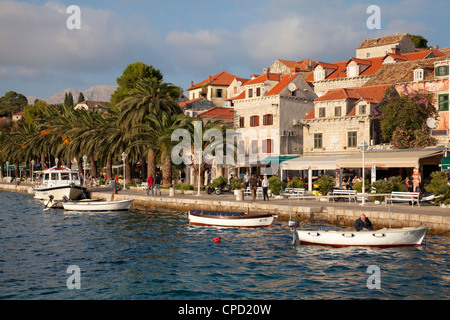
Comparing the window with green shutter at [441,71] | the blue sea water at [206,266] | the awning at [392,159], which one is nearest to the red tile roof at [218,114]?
the window with green shutter at [441,71]

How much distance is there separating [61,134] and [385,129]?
48.2 meters

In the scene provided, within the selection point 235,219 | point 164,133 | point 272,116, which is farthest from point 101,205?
point 272,116

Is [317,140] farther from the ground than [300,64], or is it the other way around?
[300,64]

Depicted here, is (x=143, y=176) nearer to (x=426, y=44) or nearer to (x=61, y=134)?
(x=61, y=134)

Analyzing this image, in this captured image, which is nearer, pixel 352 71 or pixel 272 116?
pixel 272 116

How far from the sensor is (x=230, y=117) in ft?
226

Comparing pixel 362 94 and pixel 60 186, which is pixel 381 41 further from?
pixel 60 186

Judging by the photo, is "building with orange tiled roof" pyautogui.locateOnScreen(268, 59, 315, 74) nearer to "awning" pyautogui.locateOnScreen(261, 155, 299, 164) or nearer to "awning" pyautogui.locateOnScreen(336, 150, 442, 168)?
"awning" pyautogui.locateOnScreen(261, 155, 299, 164)

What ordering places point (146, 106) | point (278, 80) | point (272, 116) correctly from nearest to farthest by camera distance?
1. point (146, 106)
2. point (272, 116)
3. point (278, 80)

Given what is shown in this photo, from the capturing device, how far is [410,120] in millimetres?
44906

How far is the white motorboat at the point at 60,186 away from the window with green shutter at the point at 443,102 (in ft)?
110

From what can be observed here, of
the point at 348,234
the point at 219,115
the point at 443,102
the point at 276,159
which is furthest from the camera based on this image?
the point at 219,115

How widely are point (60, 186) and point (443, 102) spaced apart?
35.5 metres

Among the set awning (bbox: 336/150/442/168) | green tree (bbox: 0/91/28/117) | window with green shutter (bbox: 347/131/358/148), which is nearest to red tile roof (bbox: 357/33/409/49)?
window with green shutter (bbox: 347/131/358/148)
